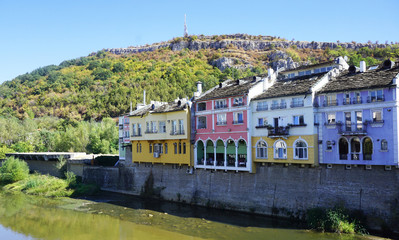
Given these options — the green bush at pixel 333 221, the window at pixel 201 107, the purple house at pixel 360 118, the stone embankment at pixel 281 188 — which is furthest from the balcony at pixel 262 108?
the green bush at pixel 333 221

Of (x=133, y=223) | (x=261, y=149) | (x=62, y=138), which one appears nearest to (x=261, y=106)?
(x=261, y=149)

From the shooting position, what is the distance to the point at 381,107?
27594 millimetres

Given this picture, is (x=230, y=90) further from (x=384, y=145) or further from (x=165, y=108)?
(x=384, y=145)

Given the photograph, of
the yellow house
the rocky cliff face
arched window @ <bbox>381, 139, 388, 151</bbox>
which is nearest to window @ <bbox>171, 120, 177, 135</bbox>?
the yellow house

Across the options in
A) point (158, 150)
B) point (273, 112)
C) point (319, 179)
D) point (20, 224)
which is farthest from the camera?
point (158, 150)

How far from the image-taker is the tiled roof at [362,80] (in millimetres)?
28141

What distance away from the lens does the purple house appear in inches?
1069

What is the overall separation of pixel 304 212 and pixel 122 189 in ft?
96.8

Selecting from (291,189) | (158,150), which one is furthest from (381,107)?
(158,150)

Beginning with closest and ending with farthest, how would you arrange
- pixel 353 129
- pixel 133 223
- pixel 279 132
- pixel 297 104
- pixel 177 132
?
1. pixel 353 129
2. pixel 297 104
3. pixel 279 132
4. pixel 133 223
5. pixel 177 132

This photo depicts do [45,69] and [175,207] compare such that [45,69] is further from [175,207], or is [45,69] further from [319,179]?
[319,179]

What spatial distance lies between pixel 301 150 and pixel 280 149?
87.7 inches

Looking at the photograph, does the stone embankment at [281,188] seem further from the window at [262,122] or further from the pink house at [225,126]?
the window at [262,122]

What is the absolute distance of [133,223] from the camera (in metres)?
34.5
